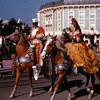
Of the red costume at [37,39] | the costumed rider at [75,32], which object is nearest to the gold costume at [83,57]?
the costumed rider at [75,32]

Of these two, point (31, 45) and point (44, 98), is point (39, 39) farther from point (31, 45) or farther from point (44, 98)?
point (44, 98)

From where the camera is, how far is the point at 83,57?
7777mm

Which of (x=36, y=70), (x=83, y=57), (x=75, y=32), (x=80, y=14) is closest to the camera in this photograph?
(x=83, y=57)

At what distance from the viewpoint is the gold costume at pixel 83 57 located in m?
7.70

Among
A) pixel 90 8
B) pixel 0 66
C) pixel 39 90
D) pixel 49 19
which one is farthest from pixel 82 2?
pixel 39 90

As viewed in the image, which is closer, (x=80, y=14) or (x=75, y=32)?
(x=75, y=32)

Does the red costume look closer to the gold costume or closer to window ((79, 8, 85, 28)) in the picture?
the gold costume

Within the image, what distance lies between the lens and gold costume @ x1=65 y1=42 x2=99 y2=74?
7.70 metres

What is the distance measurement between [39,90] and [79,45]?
2572 mm

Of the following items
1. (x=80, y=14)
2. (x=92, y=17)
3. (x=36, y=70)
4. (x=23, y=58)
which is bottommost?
(x=36, y=70)

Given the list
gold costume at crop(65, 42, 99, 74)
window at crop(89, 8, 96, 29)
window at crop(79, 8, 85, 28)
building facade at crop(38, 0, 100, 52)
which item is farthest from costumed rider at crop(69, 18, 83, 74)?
window at crop(89, 8, 96, 29)

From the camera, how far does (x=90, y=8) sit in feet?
199

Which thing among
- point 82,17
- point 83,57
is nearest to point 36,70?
point 83,57

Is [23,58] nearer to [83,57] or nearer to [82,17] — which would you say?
[83,57]
